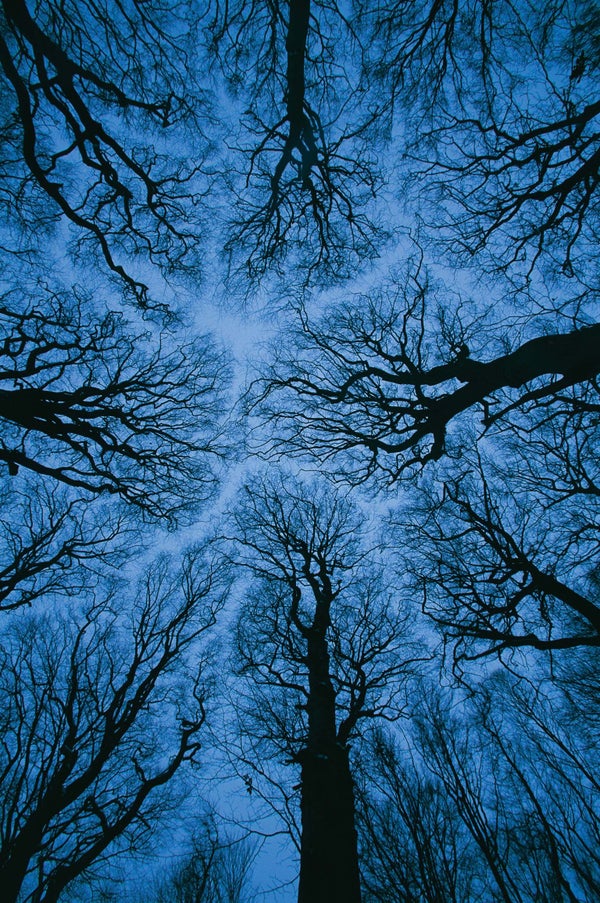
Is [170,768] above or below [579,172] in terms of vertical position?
below

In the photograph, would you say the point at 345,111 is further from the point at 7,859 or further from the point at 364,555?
the point at 7,859

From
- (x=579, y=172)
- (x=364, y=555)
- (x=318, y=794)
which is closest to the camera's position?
(x=318, y=794)

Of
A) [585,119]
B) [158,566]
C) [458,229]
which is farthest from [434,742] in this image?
[585,119]

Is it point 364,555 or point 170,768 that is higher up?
point 364,555

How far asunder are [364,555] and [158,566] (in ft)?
16.3

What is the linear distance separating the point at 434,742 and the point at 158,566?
6.97 metres

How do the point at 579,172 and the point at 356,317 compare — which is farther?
the point at 356,317

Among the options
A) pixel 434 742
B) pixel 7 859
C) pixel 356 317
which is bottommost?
pixel 7 859

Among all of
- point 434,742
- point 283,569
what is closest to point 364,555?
point 283,569

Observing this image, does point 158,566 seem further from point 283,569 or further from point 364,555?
point 364,555

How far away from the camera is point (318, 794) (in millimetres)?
4062

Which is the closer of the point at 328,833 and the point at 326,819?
the point at 328,833

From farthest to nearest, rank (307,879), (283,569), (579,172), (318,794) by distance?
(283,569)
(579,172)
(318,794)
(307,879)

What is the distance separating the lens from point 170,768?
680cm
